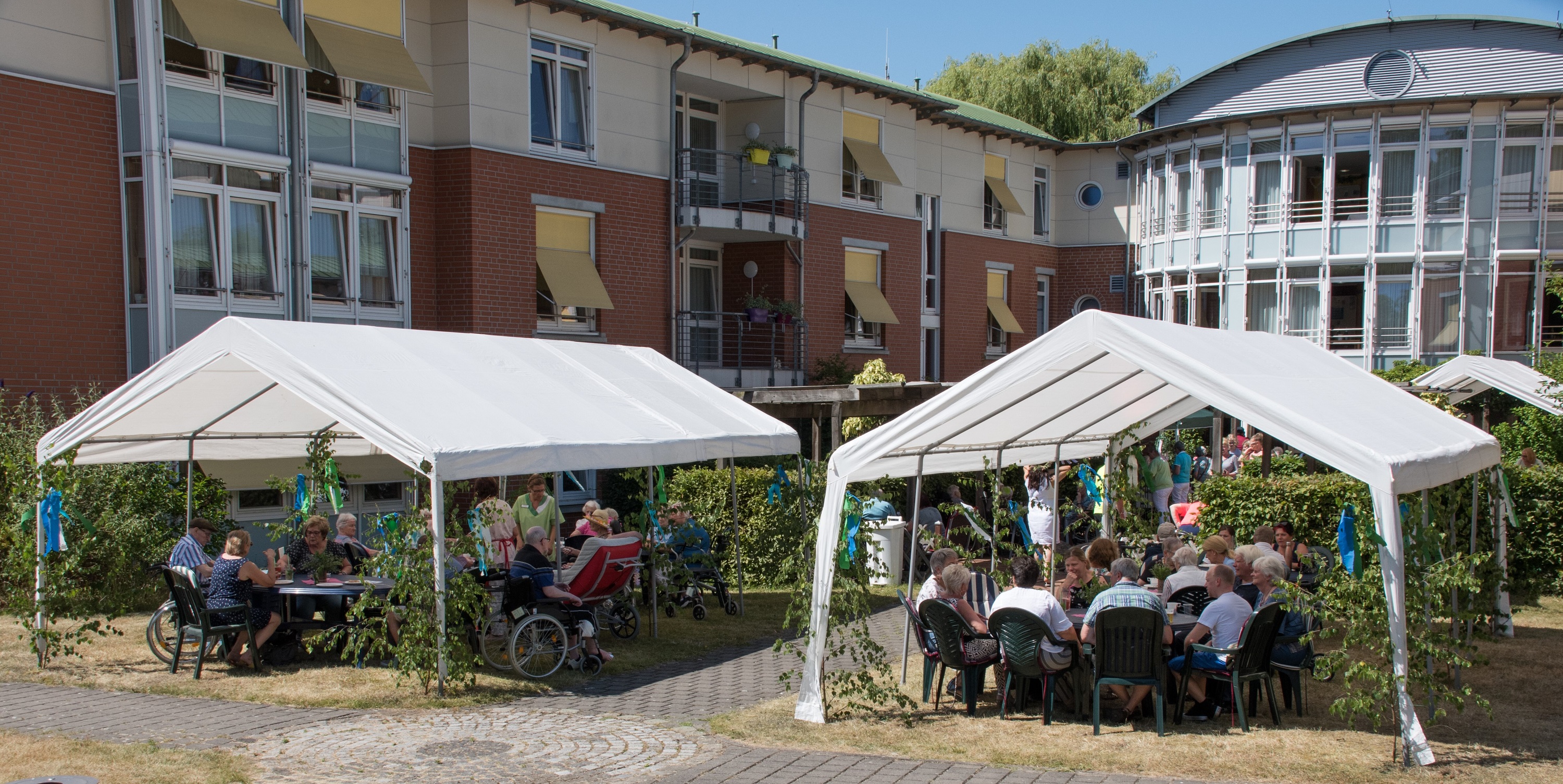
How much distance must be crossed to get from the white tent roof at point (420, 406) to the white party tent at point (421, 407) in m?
0.02

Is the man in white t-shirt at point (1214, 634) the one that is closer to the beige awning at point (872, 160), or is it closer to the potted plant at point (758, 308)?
the potted plant at point (758, 308)

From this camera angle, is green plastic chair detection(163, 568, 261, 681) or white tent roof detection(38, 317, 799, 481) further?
green plastic chair detection(163, 568, 261, 681)

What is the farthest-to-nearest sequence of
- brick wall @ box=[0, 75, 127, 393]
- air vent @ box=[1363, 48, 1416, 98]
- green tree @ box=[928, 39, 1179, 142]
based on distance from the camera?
green tree @ box=[928, 39, 1179, 142]
air vent @ box=[1363, 48, 1416, 98]
brick wall @ box=[0, 75, 127, 393]

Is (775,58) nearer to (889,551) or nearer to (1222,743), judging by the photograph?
(889,551)

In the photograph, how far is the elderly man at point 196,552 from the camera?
32.2 ft

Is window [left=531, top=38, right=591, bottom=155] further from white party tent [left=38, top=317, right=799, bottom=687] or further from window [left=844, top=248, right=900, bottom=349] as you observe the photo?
window [left=844, top=248, right=900, bottom=349]

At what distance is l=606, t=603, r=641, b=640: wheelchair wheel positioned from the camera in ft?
36.8

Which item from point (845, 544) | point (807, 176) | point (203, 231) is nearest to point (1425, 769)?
point (845, 544)

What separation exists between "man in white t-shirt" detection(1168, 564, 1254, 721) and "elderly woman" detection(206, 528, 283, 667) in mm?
6720

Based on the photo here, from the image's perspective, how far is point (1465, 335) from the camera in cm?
2459

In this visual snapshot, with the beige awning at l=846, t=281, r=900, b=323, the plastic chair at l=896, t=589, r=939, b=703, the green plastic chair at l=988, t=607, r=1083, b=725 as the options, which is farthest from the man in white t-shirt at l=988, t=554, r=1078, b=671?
the beige awning at l=846, t=281, r=900, b=323

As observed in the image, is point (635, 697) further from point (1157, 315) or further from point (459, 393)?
point (1157, 315)

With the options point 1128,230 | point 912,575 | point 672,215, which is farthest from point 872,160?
point 912,575

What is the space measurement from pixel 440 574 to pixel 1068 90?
115 ft
